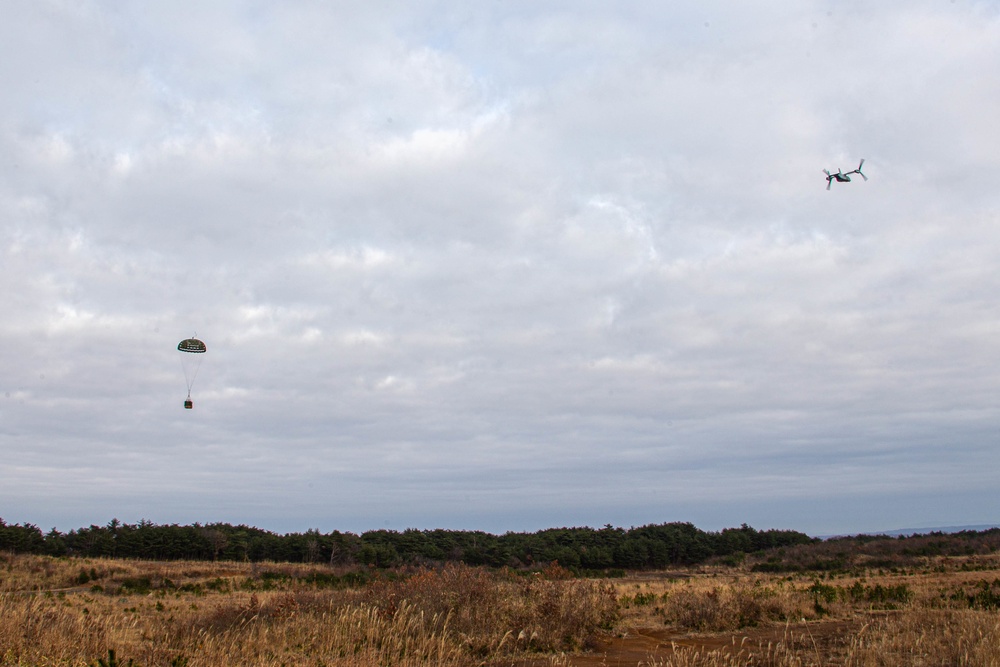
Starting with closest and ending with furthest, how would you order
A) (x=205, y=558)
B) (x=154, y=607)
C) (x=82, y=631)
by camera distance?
(x=82, y=631) → (x=154, y=607) → (x=205, y=558)

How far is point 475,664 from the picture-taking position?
39.0 feet

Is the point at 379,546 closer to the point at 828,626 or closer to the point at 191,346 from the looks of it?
the point at 191,346

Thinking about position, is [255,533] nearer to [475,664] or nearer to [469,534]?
[469,534]

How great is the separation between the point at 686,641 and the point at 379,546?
50064 mm

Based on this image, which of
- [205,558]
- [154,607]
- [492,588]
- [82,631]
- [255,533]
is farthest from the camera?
[255,533]

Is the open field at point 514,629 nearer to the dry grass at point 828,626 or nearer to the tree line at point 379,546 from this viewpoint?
the dry grass at point 828,626

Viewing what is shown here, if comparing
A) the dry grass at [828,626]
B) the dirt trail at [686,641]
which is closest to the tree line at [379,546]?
the dry grass at [828,626]

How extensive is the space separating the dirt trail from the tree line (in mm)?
37684

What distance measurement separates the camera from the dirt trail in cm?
1275

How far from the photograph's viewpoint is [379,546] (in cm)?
6184

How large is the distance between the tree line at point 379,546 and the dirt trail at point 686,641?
3768cm

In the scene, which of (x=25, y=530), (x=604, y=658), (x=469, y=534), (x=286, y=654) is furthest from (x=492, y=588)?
(x=469, y=534)

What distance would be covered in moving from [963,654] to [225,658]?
10.6 meters

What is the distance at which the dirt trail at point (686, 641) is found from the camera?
502 inches
